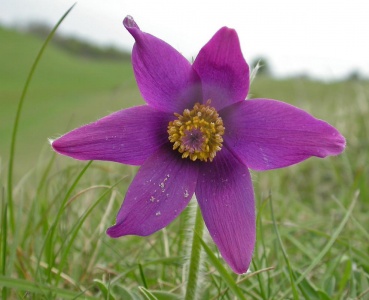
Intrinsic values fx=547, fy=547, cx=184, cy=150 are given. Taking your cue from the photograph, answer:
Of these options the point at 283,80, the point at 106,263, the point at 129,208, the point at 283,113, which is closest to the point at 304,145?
the point at 283,113

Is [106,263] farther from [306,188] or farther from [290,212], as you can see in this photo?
[306,188]

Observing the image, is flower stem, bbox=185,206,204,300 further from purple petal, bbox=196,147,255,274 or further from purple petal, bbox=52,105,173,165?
purple petal, bbox=52,105,173,165

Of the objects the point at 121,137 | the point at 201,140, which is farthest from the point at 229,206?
the point at 121,137

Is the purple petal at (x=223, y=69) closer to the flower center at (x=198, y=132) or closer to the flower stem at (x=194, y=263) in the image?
the flower center at (x=198, y=132)

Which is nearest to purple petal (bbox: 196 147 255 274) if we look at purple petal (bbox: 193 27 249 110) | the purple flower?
the purple flower

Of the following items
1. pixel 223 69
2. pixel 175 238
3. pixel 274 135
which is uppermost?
pixel 223 69

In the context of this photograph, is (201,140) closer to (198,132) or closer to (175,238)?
(198,132)
